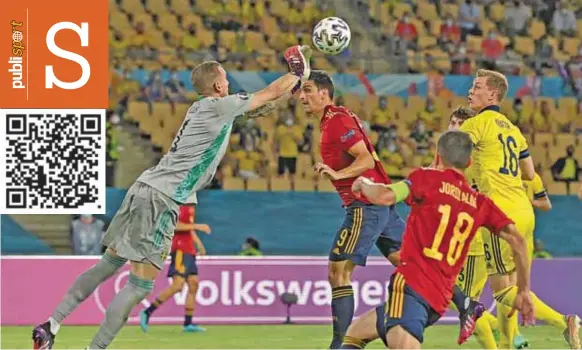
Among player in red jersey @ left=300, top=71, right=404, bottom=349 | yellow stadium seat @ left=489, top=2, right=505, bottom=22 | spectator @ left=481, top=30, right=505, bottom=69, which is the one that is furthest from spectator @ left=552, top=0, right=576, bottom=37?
player in red jersey @ left=300, top=71, right=404, bottom=349

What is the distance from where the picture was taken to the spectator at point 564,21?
25625 millimetres

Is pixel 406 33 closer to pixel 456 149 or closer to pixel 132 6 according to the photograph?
pixel 132 6

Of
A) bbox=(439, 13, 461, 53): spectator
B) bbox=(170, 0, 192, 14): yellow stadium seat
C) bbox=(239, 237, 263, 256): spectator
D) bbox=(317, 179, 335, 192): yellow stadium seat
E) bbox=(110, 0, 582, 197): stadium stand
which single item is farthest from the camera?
bbox=(439, 13, 461, 53): spectator

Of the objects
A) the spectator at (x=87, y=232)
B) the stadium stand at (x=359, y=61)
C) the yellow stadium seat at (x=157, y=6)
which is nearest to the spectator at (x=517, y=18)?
the stadium stand at (x=359, y=61)

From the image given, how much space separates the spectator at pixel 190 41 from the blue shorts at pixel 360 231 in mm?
13835

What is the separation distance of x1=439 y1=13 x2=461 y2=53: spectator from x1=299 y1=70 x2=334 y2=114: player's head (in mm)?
14694

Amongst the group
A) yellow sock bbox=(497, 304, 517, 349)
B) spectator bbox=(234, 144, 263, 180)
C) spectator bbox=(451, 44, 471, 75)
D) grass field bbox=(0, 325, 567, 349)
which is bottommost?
grass field bbox=(0, 325, 567, 349)

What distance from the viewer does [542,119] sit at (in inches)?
926

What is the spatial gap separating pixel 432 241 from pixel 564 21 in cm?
1917

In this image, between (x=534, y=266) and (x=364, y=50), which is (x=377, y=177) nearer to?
(x=534, y=266)

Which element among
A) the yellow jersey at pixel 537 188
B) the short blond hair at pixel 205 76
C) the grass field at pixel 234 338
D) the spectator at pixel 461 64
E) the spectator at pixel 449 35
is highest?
the spectator at pixel 449 35

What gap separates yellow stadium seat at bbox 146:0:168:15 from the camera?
79.5ft

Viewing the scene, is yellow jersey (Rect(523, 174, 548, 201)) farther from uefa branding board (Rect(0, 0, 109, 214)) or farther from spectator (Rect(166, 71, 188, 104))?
spectator (Rect(166, 71, 188, 104))

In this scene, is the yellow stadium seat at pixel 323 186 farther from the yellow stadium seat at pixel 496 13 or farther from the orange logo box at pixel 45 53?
the yellow stadium seat at pixel 496 13
